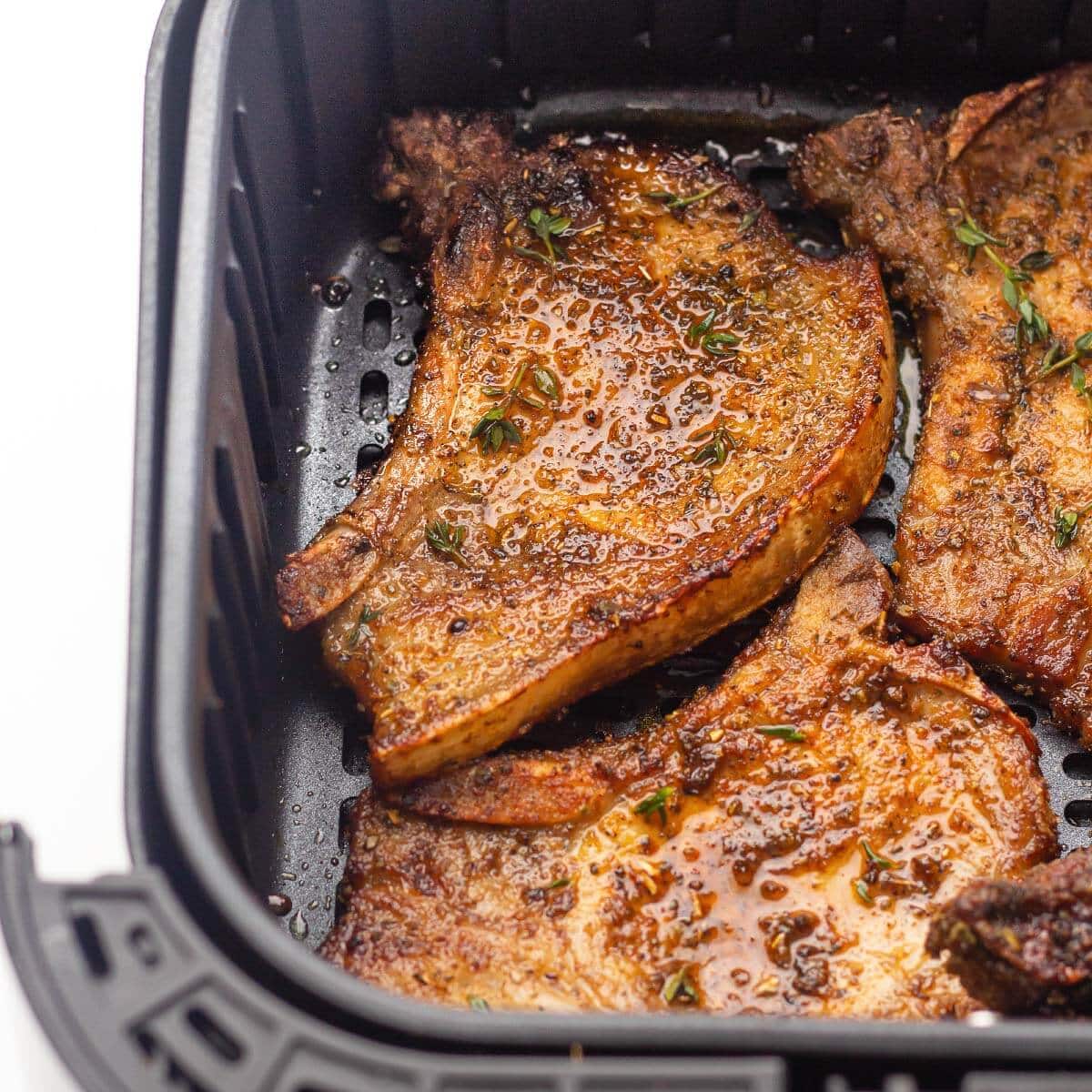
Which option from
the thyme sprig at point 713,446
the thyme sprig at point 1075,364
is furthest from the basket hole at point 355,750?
the thyme sprig at point 1075,364

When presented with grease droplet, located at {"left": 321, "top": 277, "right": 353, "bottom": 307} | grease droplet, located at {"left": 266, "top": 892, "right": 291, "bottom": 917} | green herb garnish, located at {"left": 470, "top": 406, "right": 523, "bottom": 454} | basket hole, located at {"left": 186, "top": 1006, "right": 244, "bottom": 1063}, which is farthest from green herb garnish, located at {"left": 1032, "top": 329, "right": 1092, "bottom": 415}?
basket hole, located at {"left": 186, "top": 1006, "right": 244, "bottom": 1063}

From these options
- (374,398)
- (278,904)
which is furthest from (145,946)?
(374,398)

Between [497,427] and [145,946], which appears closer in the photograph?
[145,946]

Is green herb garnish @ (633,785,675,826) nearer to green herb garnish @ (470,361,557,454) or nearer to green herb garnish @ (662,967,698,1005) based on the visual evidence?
green herb garnish @ (662,967,698,1005)

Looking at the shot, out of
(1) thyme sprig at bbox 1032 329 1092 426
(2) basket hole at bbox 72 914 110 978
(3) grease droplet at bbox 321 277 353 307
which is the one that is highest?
(3) grease droplet at bbox 321 277 353 307

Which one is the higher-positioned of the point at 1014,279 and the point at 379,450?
the point at 1014,279

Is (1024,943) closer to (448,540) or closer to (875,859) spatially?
(875,859)
